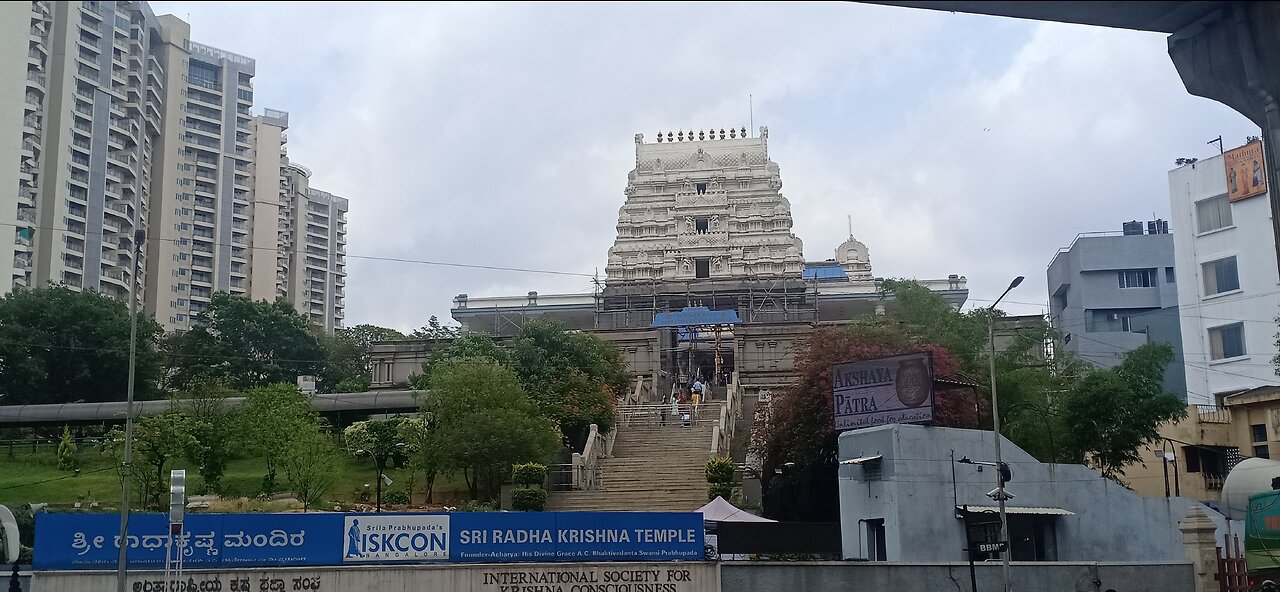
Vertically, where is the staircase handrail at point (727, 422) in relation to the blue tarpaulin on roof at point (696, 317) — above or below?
below

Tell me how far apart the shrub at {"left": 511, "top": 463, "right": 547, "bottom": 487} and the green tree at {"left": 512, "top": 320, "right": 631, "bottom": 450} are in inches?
251

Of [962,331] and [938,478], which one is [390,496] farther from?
[962,331]

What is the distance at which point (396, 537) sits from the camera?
28.8 metres

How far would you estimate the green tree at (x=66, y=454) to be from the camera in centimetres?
4919

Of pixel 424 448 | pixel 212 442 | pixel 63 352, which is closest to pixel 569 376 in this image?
pixel 424 448

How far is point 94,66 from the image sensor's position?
95.3m

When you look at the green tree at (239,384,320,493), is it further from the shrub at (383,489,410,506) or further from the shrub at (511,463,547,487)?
the shrub at (511,463,547,487)

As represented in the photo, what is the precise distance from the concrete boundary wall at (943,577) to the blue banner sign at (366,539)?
5.17ft

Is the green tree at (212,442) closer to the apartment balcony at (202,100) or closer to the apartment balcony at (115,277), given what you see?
the apartment balcony at (115,277)

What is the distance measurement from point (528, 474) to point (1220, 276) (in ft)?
117

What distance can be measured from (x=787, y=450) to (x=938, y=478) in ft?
26.7

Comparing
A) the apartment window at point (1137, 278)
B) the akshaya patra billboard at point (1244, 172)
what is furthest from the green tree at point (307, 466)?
the apartment window at point (1137, 278)

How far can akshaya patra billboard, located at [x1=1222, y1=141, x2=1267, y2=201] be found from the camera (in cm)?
5438

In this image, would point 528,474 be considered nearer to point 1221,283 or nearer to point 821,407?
point 821,407
